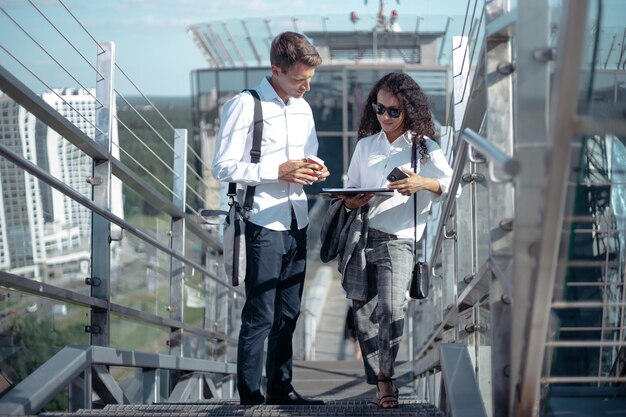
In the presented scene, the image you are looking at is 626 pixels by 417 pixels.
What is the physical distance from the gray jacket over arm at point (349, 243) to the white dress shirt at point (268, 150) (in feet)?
0.47

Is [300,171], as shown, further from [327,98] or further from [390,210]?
[327,98]

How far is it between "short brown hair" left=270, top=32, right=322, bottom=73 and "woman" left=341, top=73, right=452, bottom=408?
0.37 meters

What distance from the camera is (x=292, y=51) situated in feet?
15.8

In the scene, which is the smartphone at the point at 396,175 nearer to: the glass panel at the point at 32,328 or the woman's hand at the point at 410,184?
the woman's hand at the point at 410,184

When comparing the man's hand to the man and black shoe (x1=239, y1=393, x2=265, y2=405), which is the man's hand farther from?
black shoe (x1=239, y1=393, x2=265, y2=405)

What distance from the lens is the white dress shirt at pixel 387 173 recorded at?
4902mm

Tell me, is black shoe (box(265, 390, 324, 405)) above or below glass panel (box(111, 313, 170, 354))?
below

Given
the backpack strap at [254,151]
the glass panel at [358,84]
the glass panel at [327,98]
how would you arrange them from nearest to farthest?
the backpack strap at [254,151], the glass panel at [358,84], the glass panel at [327,98]

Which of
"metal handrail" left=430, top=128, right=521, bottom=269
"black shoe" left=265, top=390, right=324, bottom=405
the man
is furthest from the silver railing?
"black shoe" left=265, top=390, right=324, bottom=405

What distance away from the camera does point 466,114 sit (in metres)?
4.22

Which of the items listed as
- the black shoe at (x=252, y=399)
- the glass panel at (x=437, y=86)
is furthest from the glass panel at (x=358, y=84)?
the black shoe at (x=252, y=399)

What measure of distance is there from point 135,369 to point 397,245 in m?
1.55

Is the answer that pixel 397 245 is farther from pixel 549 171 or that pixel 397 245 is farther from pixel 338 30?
pixel 338 30

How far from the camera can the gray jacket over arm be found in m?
4.90
